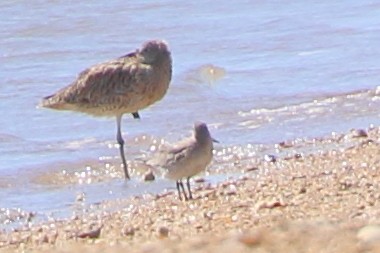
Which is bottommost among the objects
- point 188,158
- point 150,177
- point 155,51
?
point 150,177

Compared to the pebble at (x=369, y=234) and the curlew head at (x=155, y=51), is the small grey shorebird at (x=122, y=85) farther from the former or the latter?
the pebble at (x=369, y=234)

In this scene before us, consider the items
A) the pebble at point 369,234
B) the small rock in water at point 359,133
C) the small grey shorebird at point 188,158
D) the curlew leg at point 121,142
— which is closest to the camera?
the pebble at point 369,234

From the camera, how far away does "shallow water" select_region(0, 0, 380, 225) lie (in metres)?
12.1

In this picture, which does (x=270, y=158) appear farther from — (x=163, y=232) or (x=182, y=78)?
(x=182, y=78)

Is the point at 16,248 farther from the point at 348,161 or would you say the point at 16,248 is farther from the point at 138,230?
the point at 348,161

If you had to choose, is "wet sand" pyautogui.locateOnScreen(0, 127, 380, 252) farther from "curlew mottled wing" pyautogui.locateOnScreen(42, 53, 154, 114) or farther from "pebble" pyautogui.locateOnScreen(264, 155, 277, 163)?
"curlew mottled wing" pyautogui.locateOnScreen(42, 53, 154, 114)

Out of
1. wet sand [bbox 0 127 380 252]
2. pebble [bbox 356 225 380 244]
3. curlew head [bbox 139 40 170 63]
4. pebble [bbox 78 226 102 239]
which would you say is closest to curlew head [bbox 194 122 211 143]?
wet sand [bbox 0 127 380 252]

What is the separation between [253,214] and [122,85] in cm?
407

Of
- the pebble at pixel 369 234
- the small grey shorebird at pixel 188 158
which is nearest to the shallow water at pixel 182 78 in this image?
the small grey shorebird at pixel 188 158

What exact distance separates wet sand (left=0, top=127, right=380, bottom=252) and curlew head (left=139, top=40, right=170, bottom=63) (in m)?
1.49

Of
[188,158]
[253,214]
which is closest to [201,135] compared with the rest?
[188,158]

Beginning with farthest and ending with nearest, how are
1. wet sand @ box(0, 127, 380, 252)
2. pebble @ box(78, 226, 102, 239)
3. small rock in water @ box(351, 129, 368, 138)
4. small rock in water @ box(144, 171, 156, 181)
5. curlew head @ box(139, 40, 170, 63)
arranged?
curlew head @ box(139, 40, 170, 63), small rock in water @ box(351, 129, 368, 138), small rock in water @ box(144, 171, 156, 181), pebble @ box(78, 226, 102, 239), wet sand @ box(0, 127, 380, 252)

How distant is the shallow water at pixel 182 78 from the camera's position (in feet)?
39.7

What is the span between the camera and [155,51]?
12539mm
